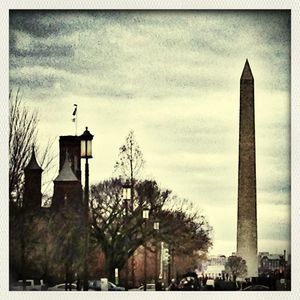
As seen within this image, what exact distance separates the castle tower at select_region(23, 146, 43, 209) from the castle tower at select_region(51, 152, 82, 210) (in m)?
0.10

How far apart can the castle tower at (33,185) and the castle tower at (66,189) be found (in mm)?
97

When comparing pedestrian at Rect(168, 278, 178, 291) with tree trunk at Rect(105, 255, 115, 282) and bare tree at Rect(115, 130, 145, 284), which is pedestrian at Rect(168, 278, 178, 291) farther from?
tree trunk at Rect(105, 255, 115, 282)

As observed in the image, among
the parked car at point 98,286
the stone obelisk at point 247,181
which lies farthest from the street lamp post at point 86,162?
the stone obelisk at point 247,181

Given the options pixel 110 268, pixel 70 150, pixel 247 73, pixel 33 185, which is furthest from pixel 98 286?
pixel 247 73

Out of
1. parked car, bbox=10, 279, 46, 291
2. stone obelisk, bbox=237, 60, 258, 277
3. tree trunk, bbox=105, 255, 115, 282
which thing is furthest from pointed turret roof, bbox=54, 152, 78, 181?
stone obelisk, bbox=237, 60, 258, 277

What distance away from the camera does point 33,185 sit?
9.45 meters

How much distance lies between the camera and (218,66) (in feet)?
31.0

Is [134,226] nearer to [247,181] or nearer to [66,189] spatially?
[66,189]

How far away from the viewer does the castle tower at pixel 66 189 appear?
943 centimetres

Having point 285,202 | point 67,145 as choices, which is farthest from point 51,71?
point 285,202

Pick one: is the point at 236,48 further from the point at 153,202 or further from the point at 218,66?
the point at 153,202

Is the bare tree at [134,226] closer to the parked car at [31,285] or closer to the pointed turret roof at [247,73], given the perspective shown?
the parked car at [31,285]

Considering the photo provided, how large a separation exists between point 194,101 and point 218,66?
0.84 ft

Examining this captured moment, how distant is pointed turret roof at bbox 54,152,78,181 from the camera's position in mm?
9438
